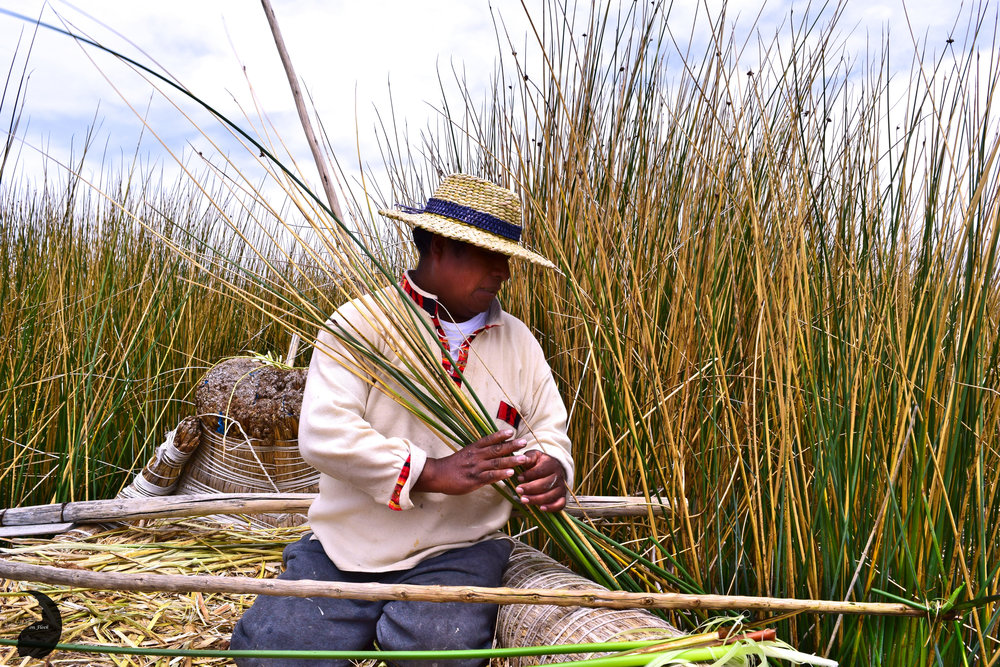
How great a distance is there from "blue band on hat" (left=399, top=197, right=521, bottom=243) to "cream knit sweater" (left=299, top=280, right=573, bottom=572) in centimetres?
17

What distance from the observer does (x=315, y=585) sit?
3.78 feet

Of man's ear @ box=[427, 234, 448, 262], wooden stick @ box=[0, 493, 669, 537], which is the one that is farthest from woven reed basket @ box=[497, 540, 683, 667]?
man's ear @ box=[427, 234, 448, 262]

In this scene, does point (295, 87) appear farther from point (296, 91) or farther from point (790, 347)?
point (790, 347)

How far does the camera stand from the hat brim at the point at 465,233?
161cm

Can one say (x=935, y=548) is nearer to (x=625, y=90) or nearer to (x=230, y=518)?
(x=625, y=90)

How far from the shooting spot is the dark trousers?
5.67 feet

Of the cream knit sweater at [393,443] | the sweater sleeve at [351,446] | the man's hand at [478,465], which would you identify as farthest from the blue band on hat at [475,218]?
the man's hand at [478,465]

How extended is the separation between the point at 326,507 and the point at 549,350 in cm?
78

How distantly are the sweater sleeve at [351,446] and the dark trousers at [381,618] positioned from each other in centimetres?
22

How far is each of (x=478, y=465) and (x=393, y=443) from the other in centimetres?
19

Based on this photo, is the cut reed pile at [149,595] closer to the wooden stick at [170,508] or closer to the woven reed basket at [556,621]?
the wooden stick at [170,508]

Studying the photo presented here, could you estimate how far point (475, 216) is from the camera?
170 centimetres

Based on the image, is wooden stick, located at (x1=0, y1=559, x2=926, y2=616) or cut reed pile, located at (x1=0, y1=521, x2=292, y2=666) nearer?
wooden stick, located at (x1=0, y1=559, x2=926, y2=616)

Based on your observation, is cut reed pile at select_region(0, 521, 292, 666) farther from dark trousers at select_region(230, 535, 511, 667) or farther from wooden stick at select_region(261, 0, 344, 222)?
wooden stick at select_region(261, 0, 344, 222)
